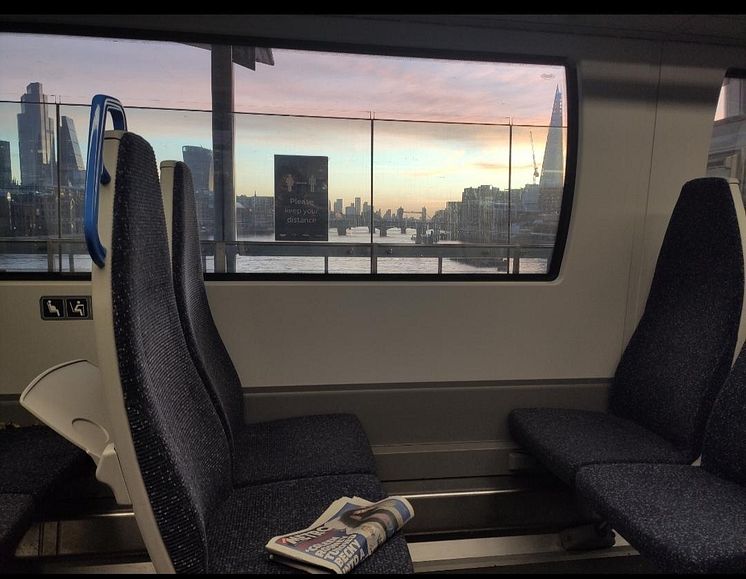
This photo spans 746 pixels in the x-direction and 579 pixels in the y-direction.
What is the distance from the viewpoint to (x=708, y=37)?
2.28 m

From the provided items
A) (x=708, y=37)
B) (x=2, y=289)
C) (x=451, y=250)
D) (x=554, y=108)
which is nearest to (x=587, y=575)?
(x=451, y=250)

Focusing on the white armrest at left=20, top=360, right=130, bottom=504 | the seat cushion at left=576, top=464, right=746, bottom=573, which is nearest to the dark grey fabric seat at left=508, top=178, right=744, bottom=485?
the seat cushion at left=576, top=464, right=746, bottom=573

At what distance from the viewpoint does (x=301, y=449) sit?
1.97 m

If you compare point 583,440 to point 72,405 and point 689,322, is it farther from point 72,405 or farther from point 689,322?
point 72,405

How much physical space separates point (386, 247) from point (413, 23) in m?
0.92

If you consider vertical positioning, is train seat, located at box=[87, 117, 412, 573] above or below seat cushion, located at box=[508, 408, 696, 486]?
above

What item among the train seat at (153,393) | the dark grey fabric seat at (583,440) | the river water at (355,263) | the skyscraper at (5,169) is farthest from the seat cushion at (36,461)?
the dark grey fabric seat at (583,440)

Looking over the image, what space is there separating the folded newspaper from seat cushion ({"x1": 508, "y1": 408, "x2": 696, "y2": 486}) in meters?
0.76

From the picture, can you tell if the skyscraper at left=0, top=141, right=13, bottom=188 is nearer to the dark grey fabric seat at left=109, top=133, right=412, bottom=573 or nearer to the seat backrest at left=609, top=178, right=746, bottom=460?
the dark grey fabric seat at left=109, top=133, right=412, bottom=573

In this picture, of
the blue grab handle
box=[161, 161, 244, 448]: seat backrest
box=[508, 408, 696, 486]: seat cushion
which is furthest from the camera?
box=[508, 408, 696, 486]: seat cushion

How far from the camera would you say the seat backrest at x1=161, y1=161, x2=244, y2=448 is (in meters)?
1.60

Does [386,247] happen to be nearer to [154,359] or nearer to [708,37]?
[154,359]

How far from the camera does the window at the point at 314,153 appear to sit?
2.13 meters

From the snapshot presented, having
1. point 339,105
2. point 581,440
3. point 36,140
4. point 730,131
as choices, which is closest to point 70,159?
point 36,140
